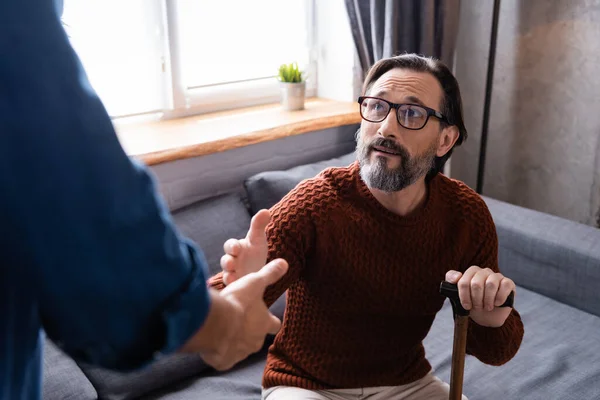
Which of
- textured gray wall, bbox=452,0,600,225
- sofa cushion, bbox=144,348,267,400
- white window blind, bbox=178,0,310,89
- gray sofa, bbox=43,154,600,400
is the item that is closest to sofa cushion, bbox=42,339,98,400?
gray sofa, bbox=43,154,600,400

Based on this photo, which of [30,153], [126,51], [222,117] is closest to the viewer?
[30,153]

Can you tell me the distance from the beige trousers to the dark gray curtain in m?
1.44

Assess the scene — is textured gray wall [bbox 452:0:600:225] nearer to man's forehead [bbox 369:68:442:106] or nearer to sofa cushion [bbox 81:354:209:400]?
man's forehead [bbox 369:68:442:106]

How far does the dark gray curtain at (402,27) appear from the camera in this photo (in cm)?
257

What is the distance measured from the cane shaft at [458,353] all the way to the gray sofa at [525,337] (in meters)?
0.53

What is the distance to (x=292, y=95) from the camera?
2.76 m

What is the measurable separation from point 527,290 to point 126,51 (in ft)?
5.53

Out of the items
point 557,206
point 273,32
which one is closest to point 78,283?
point 273,32

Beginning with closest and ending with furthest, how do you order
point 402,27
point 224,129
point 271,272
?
1. point 271,272
2. point 224,129
3. point 402,27

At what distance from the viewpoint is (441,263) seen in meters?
1.48

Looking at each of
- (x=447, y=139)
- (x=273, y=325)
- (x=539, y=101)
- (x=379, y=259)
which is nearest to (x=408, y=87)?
(x=447, y=139)

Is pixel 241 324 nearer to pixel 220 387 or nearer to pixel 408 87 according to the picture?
pixel 408 87

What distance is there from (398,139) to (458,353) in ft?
1.73

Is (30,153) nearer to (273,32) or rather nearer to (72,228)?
(72,228)
